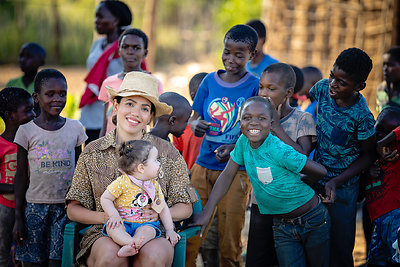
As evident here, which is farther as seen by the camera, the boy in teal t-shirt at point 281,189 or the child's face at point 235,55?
the child's face at point 235,55

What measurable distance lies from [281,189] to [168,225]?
761mm

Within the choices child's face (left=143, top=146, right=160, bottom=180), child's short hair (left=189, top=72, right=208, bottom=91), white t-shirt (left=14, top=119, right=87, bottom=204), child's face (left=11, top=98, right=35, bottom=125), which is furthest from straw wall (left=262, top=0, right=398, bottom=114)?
child's face (left=143, top=146, right=160, bottom=180)

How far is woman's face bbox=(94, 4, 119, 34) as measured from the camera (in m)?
5.06

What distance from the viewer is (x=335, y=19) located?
342 inches

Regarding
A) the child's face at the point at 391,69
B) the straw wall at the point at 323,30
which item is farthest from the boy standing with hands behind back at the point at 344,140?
the straw wall at the point at 323,30

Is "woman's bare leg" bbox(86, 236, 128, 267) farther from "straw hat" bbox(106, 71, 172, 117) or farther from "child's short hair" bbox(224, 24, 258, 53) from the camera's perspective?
"child's short hair" bbox(224, 24, 258, 53)

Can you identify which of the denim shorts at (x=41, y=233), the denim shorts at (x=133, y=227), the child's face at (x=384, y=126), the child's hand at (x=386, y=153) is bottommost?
the denim shorts at (x=41, y=233)

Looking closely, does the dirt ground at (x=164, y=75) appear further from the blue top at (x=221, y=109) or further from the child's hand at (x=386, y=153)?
the child's hand at (x=386, y=153)

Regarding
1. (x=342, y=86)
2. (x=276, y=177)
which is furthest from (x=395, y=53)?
(x=276, y=177)

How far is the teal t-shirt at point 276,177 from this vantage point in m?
3.02

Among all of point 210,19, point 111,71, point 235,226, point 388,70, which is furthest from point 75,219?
point 210,19

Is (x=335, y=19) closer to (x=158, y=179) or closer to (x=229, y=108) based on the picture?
(x=229, y=108)

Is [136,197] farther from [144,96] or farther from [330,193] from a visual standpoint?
[330,193]

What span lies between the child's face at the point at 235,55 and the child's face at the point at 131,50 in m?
1.00
